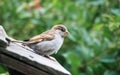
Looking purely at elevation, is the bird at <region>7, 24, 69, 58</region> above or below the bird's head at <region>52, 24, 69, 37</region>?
below

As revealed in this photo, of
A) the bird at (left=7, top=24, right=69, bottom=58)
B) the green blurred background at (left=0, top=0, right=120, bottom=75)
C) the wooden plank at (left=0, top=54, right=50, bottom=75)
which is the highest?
the green blurred background at (left=0, top=0, right=120, bottom=75)

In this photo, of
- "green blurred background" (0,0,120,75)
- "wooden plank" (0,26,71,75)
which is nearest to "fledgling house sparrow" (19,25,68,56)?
"wooden plank" (0,26,71,75)

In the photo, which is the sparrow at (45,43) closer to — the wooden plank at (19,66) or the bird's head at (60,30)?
the bird's head at (60,30)

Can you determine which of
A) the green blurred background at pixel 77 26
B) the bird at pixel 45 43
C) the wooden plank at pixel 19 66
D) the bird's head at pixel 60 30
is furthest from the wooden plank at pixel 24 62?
the green blurred background at pixel 77 26

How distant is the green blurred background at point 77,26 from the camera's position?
8.12m

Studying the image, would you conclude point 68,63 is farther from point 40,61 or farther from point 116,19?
point 40,61

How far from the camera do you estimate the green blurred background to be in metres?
8.12

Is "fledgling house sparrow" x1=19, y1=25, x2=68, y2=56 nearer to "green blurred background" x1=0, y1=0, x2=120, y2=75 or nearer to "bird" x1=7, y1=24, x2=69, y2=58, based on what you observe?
"bird" x1=7, y1=24, x2=69, y2=58

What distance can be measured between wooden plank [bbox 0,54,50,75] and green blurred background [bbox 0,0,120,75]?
11.7ft

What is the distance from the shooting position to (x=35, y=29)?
29.8 ft

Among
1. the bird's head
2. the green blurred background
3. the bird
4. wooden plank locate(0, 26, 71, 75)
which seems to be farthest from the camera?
the green blurred background

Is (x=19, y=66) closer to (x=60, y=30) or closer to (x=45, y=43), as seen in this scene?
(x=45, y=43)

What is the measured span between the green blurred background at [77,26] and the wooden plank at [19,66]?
3.55 meters

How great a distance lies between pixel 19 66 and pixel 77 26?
15.6ft
